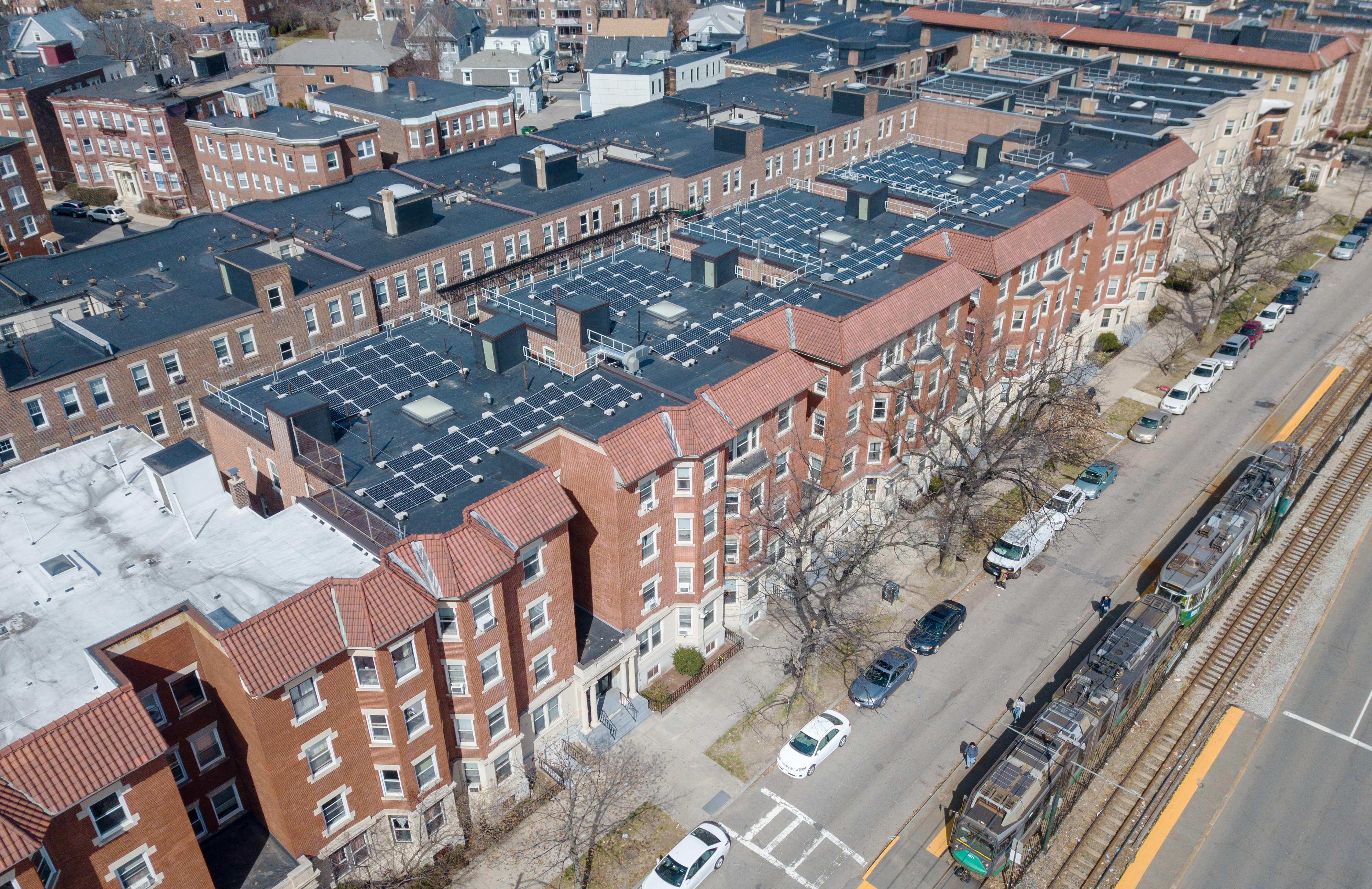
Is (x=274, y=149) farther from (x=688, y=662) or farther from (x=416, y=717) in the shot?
(x=416, y=717)

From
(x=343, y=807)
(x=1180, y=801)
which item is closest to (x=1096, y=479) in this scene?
(x=1180, y=801)

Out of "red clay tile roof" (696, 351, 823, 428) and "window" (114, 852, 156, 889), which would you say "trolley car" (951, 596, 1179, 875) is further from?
"window" (114, 852, 156, 889)

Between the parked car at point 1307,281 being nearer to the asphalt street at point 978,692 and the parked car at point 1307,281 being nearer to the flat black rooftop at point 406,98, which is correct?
the asphalt street at point 978,692

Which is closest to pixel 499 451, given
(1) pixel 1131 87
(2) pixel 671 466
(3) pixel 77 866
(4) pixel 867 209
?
(2) pixel 671 466

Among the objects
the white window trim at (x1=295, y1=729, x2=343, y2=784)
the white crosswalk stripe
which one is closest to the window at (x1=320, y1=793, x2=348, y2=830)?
the white window trim at (x1=295, y1=729, x2=343, y2=784)

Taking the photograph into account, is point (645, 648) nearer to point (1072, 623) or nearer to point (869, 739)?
point (869, 739)

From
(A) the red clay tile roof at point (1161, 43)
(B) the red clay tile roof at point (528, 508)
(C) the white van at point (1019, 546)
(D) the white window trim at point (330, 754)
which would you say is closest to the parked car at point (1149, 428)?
(C) the white van at point (1019, 546)

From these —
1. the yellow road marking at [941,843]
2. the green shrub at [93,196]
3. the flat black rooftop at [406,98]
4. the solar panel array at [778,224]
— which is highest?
the flat black rooftop at [406,98]
